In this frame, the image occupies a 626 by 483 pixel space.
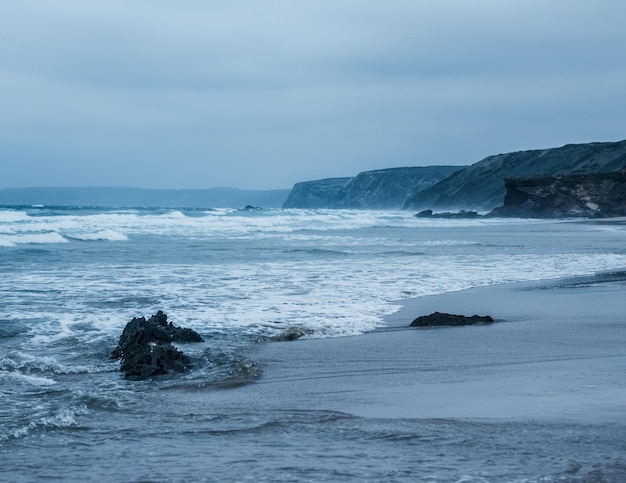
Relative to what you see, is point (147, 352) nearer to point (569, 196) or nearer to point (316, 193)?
point (569, 196)

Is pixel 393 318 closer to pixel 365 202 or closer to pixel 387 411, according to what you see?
pixel 387 411

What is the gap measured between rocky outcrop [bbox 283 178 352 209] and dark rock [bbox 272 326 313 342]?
15554 cm

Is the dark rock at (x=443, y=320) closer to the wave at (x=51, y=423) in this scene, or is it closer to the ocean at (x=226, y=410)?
the ocean at (x=226, y=410)

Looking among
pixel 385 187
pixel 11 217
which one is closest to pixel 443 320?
pixel 11 217

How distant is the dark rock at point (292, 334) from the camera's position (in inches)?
339

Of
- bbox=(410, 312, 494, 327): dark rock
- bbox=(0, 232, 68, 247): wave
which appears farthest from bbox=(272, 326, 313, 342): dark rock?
bbox=(0, 232, 68, 247): wave

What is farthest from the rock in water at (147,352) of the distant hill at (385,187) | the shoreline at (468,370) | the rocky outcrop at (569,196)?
the distant hill at (385,187)

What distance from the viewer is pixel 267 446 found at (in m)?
4.47

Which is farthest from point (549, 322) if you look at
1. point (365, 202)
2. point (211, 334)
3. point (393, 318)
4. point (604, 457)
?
point (365, 202)

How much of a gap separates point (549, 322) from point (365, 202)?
472 ft

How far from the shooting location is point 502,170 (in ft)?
398

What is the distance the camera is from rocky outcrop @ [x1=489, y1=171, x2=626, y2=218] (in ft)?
233

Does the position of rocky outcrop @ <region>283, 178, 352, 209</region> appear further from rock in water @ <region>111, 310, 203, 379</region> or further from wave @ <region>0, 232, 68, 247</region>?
rock in water @ <region>111, 310, 203, 379</region>

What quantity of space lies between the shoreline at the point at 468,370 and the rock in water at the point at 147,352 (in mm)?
786
